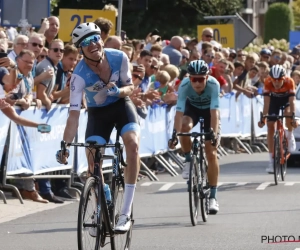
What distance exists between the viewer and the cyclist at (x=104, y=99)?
31.2 feet

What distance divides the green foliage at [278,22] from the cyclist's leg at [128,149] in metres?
73.5

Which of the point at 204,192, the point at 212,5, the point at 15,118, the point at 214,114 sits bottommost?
the point at 204,192

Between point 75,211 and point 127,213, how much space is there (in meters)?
4.14

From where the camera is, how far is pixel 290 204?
46.8 feet

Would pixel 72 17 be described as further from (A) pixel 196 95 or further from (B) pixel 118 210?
(B) pixel 118 210

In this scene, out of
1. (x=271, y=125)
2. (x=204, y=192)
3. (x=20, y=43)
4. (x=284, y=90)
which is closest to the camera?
(x=204, y=192)

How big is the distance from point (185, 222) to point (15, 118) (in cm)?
269

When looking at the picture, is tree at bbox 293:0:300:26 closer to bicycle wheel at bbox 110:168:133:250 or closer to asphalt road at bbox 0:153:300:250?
asphalt road at bbox 0:153:300:250

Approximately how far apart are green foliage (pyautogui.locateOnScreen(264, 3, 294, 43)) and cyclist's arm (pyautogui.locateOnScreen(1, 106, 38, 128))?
6975 cm

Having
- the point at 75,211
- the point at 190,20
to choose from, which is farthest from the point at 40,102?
the point at 190,20

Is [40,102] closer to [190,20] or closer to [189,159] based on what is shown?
[189,159]

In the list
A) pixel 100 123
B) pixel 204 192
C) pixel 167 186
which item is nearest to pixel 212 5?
pixel 167 186

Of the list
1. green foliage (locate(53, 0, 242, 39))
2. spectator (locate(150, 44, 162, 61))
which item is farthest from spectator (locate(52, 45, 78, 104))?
green foliage (locate(53, 0, 242, 39))

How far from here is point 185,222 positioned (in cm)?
1249
